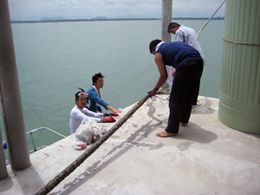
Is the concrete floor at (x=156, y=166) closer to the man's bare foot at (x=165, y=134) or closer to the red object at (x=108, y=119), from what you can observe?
the man's bare foot at (x=165, y=134)

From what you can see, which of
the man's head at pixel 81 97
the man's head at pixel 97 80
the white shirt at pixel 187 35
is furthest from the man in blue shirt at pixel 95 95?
the white shirt at pixel 187 35

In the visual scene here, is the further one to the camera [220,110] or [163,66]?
[220,110]

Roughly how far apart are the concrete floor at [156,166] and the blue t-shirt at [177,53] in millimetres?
1157

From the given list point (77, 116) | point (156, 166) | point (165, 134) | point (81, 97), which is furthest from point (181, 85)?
point (77, 116)

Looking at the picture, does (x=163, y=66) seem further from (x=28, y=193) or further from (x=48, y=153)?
(x=28, y=193)

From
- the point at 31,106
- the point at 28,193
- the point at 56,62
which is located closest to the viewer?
the point at 28,193

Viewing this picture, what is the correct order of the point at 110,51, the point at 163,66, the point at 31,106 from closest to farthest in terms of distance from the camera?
1. the point at 163,66
2. the point at 31,106
3. the point at 110,51

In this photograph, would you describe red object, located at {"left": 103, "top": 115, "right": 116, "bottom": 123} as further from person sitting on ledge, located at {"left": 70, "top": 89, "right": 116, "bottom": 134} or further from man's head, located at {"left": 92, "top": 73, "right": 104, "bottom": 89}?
man's head, located at {"left": 92, "top": 73, "right": 104, "bottom": 89}

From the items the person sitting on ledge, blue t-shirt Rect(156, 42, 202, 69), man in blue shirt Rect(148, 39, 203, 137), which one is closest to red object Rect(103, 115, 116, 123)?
the person sitting on ledge

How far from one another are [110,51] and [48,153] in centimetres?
2859

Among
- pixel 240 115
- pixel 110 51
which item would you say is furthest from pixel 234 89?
pixel 110 51

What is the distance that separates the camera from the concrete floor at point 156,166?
2.77 meters

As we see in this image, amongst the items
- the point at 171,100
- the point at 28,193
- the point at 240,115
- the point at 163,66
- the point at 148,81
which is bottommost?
the point at 148,81

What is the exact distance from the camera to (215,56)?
26.4m
